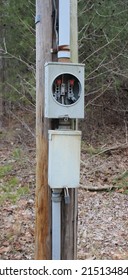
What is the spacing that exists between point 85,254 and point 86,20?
512 centimetres

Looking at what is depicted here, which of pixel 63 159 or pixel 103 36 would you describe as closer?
pixel 63 159

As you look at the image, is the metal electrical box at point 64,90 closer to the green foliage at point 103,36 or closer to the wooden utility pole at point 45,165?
the wooden utility pole at point 45,165

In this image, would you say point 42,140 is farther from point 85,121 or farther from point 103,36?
point 85,121

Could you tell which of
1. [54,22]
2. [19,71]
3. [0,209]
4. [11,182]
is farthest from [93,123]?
[54,22]

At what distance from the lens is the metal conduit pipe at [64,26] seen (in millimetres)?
1763

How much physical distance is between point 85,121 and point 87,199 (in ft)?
14.4

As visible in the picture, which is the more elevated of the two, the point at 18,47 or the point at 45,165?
the point at 18,47

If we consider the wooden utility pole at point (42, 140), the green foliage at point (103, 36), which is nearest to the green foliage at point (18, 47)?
the green foliage at point (103, 36)

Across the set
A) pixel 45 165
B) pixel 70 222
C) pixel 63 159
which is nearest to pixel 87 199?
pixel 70 222

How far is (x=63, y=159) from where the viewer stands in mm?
1760

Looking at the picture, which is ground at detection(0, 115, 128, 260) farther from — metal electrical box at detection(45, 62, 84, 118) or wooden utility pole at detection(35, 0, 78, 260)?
metal electrical box at detection(45, 62, 84, 118)

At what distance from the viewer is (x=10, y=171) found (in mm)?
6113

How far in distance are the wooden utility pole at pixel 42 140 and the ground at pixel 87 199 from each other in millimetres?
1420

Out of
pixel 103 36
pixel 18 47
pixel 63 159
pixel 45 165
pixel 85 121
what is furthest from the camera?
pixel 85 121
